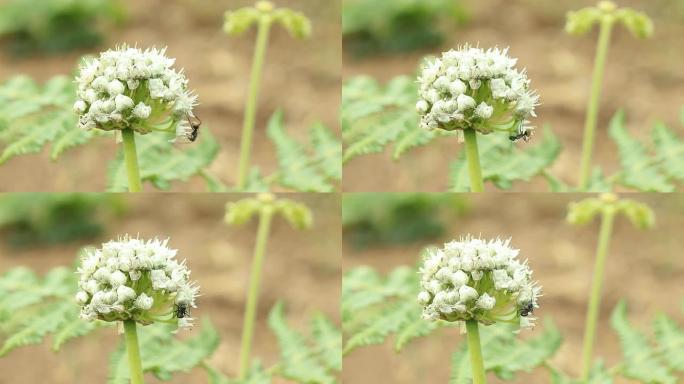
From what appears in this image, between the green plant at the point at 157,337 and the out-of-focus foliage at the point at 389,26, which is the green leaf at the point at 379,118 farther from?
the green plant at the point at 157,337

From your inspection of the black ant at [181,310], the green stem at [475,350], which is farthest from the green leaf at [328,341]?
the black ant at [181,310]

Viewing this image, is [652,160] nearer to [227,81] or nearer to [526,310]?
[526,310]

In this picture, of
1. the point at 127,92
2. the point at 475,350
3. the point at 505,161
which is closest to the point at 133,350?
the point at 127,92

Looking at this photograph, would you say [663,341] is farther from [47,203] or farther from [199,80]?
[47,203]

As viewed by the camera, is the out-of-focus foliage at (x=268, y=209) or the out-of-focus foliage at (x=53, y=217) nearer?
the out-of-focus foliage at (x=268, y=209)

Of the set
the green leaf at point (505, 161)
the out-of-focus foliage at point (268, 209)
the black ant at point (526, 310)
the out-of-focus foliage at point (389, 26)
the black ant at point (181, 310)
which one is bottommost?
the black ant at point (526, 310)

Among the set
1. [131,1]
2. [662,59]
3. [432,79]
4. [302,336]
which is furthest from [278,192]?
[662,59]
